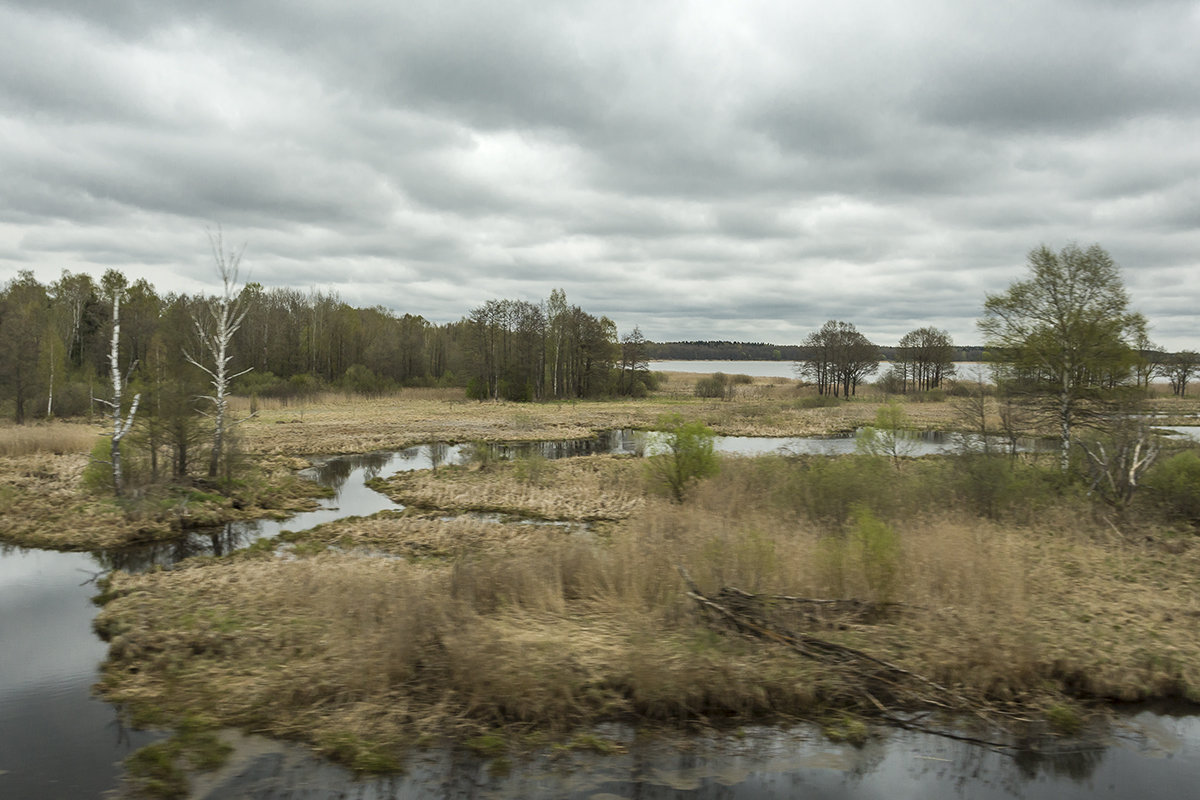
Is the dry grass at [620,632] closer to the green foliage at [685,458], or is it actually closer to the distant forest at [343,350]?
the green foliage at [685,458]

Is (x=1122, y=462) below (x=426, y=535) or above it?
above

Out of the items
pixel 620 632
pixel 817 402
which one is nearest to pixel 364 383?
pixel 817 402

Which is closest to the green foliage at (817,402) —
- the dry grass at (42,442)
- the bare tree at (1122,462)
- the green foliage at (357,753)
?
the bare tree at (1122,462)

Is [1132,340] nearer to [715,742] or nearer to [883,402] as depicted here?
[715,742]

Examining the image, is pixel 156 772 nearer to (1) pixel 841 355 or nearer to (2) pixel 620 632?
(2) pixel 620 632

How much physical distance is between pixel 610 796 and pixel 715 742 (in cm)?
154

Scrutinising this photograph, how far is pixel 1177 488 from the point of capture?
16.5m

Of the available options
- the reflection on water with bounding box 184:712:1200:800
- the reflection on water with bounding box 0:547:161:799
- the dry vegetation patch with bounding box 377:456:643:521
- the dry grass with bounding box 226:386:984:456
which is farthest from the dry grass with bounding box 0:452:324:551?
the reflection on water with bounding box 184:712:1200:800

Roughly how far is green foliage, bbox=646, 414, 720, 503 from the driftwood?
10.1m

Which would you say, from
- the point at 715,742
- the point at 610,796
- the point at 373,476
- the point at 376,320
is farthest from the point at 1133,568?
the point at 376,320

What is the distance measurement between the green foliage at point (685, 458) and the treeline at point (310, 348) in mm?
34265

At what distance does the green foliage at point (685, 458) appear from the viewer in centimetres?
1953

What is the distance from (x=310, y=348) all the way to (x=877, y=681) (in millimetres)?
→ 78687

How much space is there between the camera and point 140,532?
1680cm
